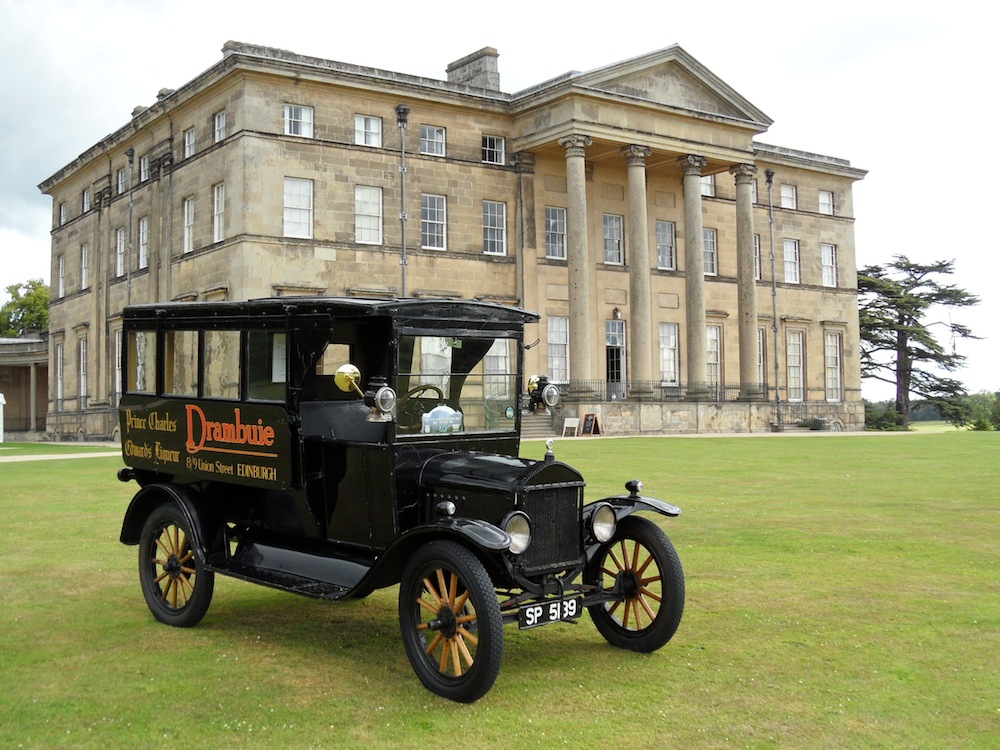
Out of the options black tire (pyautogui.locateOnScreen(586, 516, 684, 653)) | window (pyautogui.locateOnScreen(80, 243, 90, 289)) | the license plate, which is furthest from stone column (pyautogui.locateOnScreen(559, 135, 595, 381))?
the license plate

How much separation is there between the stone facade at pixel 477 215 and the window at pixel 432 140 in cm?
5

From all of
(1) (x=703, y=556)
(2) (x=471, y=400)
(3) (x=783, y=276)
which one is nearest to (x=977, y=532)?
(1) (x=703, y=556)

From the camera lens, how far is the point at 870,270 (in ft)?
197

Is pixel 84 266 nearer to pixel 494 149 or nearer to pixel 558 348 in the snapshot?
pixel 494 149

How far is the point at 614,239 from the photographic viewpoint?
40438 mm

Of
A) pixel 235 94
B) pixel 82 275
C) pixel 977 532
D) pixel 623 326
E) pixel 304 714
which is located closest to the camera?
pixel 304 714

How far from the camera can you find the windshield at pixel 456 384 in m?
6.96

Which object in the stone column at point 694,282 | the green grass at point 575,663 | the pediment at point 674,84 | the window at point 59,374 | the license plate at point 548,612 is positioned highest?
the pediment at point 674,84

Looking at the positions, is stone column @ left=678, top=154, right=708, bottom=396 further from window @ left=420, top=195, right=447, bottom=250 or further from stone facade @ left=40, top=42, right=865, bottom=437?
window @ left=420, top=195, right=447, bottom=250

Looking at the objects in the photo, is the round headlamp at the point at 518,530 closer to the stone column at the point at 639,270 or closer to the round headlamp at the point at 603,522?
the round headlamp at the point at 603,522

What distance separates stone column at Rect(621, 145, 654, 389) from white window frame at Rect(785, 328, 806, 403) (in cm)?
1142

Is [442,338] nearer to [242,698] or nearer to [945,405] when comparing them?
[242,698]

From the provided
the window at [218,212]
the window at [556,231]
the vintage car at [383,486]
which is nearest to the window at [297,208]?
the window at [218,212]

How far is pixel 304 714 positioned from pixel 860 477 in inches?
594
